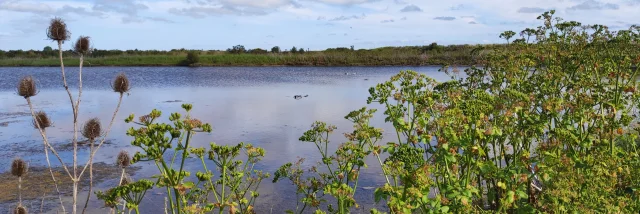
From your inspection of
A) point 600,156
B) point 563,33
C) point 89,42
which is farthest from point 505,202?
point 89,42

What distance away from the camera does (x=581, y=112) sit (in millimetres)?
3791

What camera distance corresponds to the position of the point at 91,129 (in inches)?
157

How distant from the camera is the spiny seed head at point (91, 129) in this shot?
3952 millimetres

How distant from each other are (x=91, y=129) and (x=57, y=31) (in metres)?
0.70

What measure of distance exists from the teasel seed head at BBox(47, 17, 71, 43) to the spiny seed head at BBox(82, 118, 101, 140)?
0.60 metres

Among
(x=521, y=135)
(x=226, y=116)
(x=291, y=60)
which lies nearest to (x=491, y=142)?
(x=521, y=135)

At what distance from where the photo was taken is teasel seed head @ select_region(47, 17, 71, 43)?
401cm

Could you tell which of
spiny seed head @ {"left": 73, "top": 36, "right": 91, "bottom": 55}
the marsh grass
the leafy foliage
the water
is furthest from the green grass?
spiny seed head @ {"left": 73, "top": 36, "right": 91, "bottom": 55}

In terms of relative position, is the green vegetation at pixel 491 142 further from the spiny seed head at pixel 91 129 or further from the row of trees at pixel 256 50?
the row of trees at pixel 256 50

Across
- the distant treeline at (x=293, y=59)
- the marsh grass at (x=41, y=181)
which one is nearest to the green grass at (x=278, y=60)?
the distant treeline at (x=293, y=59)

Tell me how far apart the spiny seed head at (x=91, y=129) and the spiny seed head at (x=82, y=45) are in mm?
549

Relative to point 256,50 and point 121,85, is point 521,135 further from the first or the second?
point 256,50

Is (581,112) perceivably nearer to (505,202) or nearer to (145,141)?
(505,202)

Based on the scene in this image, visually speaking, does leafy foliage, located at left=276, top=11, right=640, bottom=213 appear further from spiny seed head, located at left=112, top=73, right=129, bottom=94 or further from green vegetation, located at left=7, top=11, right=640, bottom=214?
spiny seed head, located at left=112, top=73, right=129, bottom=94
